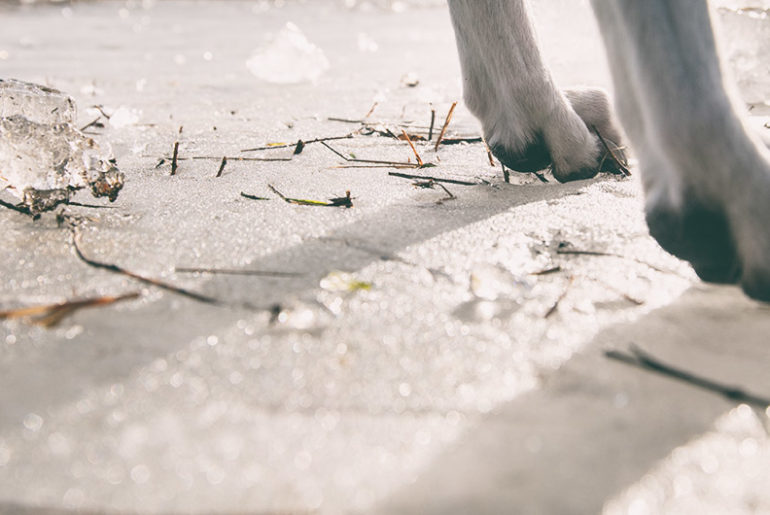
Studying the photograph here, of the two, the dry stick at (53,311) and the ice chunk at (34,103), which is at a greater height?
the ice chunk at (34,103)

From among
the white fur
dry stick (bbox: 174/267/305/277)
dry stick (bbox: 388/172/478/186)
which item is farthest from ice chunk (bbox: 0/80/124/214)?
the white fur

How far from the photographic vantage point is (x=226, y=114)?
3.05 meters

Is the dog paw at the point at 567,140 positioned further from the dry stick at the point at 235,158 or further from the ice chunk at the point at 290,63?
the ice chunk at the point at 290,63

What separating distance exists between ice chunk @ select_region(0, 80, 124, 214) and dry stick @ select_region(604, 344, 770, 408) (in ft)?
4.33

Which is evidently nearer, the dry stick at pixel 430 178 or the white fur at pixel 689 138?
the white fur at pixel 689 138

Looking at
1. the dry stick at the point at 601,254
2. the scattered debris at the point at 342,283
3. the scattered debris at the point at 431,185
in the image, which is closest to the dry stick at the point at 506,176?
the scattered debris at the point at 431,185

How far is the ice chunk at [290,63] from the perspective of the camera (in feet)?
13.5

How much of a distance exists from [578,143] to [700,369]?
1.00 m

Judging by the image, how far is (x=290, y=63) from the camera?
166 inches

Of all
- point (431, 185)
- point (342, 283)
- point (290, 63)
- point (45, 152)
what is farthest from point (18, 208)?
point (290, 63)

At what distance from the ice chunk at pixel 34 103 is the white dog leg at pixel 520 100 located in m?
1.08

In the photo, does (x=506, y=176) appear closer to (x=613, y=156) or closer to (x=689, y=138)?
(x=613, y=156)

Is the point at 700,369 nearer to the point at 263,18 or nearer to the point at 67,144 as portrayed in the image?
the point at 67,144

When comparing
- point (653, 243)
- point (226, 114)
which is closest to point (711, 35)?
point (653, 243)
